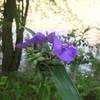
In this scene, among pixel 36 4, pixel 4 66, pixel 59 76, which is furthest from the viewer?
pixel 36 4

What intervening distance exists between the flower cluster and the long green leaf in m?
0.03

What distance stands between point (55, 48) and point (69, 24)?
6.27 meters

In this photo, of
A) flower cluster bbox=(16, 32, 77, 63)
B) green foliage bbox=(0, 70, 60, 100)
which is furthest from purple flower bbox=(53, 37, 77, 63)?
green foliage bbox=(0, 70, 60, 100)

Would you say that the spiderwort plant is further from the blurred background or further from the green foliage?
the green foliage

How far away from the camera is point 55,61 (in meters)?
0.88

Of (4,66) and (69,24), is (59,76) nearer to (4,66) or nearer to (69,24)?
(4,66)

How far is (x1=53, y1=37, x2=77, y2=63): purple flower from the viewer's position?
2.74 ft

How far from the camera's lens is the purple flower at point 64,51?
32.9 inches

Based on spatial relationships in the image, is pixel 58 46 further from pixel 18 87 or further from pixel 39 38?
pixel 18 87

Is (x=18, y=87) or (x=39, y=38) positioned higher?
(x=39, y=38)

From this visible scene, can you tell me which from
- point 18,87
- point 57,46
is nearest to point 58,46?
point 57,46

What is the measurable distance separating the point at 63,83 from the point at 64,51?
0.26ft

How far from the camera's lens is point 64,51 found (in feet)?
2.82

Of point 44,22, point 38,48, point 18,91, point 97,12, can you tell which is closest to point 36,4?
point 44,22
